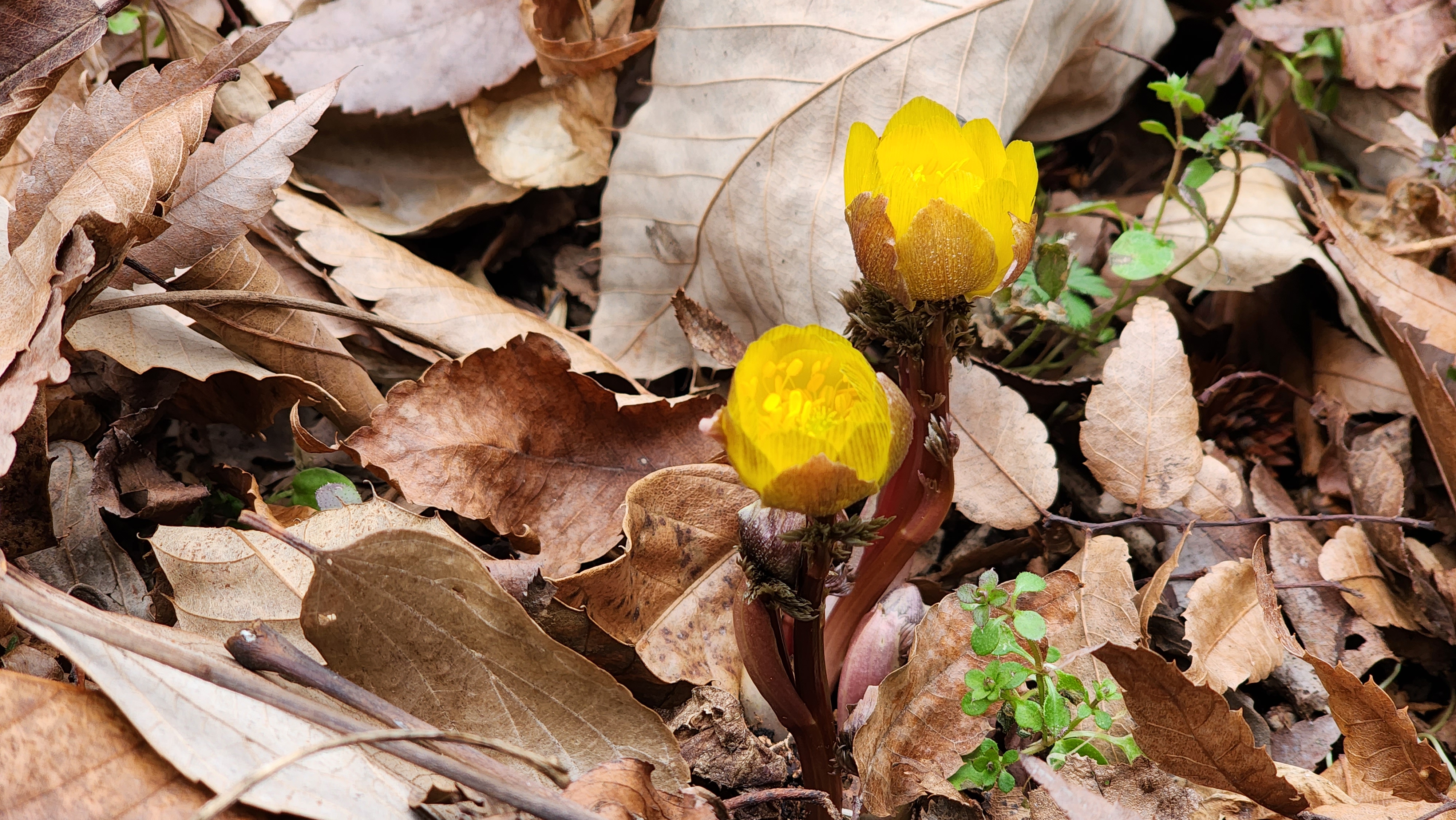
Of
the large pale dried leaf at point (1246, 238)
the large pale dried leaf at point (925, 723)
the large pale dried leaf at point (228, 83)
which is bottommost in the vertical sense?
the large pale dried leaf at point (925, 723)

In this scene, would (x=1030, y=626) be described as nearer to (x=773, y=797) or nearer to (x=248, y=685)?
(x=773, y=797)

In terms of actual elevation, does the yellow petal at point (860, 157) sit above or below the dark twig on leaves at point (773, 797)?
above

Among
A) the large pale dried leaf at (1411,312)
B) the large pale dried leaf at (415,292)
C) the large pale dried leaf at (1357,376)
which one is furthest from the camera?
the large pale dried leaf at (1357,376)

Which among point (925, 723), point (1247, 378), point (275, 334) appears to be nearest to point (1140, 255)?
point (1247, 378)

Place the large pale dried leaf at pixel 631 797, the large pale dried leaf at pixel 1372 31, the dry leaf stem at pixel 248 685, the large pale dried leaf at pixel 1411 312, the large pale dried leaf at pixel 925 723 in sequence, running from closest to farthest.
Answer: the dry leaf stem at pixel 248 685 < the large pale dried leaf at pixel 631 797 < the large pale dried leaf at pixel 925 723 < the large pale dried leaf at pixel 1411 312 < the large pale dried leaf at pixel 1372 31

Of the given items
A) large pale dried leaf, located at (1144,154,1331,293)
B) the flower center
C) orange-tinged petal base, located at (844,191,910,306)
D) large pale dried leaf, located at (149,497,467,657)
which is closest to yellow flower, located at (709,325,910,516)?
the flower center

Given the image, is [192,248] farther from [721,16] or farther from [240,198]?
[721,16]

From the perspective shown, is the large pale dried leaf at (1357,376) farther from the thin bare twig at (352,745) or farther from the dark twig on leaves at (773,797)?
the thin bare twig at (352,745)

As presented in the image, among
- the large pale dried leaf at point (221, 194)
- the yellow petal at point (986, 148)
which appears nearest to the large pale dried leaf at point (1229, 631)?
the yellow petal at point (986, 148)
